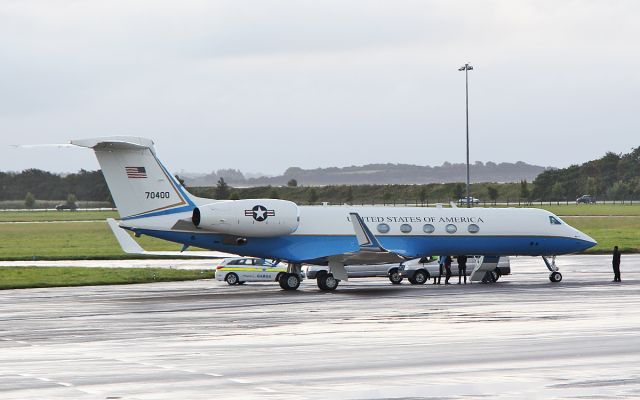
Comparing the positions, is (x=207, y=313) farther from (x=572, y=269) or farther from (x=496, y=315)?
(x=572, y=269)

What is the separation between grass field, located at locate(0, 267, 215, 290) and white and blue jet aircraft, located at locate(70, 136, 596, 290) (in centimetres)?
653

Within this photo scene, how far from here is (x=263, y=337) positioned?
24.3 meters

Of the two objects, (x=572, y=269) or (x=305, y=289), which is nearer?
(x=305, y=289)

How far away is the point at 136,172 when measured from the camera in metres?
39.4

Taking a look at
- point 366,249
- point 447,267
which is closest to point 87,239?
point 447,267

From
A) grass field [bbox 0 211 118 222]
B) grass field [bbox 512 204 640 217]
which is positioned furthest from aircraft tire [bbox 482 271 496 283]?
grass field [bbox 0 211 118 222]

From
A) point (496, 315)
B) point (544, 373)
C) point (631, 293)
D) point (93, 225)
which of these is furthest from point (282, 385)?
point (93, 225)

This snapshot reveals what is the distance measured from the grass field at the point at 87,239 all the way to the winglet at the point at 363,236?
28.4 metres

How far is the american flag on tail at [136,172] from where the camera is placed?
39.3 m

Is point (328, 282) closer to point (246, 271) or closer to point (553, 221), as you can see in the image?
point (246, 271)

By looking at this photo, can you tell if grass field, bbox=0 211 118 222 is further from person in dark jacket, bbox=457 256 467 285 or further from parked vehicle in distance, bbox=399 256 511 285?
person in dark jacket, bbox=457 256 467 285

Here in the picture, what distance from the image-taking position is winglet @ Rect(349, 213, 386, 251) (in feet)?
131

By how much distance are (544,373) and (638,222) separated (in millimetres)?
90264

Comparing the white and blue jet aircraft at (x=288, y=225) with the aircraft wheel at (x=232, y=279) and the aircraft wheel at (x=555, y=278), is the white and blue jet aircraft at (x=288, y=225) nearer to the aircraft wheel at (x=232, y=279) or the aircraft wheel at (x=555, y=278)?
the aircraft wheel at (x=555, y=278)
